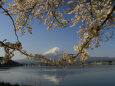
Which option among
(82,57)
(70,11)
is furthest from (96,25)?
(70,11)

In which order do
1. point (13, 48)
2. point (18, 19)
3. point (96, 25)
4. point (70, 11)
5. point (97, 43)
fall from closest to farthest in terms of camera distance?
point (96, 25)
point (97, 43)
point (13, 48)
point (70, 11)
point (18, 19)

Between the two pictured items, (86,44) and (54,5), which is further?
(54,5)

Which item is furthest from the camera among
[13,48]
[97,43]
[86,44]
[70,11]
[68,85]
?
[68,85]

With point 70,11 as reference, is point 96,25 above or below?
below

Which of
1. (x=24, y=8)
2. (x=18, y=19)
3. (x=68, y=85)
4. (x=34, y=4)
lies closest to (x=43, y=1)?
(x=34, y=4)

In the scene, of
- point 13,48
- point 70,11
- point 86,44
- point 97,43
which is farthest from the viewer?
point 70,11

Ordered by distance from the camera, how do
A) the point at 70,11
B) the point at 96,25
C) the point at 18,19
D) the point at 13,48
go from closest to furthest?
the point at 96,25, the point at 13,48, the point at 70,11, the point at 18,19

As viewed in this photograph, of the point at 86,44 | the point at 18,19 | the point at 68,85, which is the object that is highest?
the point at 18,19

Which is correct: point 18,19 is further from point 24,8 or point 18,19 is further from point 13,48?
point 13,48

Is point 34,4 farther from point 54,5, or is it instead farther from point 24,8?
point 54,5

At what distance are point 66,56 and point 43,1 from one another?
4.87 m

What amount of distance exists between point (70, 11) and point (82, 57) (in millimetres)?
3832

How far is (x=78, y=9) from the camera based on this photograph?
7.53m

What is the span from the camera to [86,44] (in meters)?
3.62
